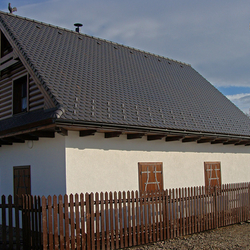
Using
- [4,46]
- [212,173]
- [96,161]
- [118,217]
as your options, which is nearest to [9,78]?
[4,46]

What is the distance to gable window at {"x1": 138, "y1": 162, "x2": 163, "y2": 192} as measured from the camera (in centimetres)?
958

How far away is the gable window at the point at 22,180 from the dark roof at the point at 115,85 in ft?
9.41

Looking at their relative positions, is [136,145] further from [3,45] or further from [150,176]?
[3,45]

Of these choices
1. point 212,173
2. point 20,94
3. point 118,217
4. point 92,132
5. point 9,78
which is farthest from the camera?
point 212,173

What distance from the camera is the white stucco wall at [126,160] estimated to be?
8219 millimetres

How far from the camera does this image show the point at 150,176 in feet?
32.1

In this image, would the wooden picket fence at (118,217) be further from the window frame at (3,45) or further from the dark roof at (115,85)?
the window frame at (3,45)

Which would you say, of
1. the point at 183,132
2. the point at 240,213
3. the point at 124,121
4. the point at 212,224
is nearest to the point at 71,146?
the point at 124,121

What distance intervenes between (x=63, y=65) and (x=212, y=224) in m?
6.81

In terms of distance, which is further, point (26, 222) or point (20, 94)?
point (20, 94)

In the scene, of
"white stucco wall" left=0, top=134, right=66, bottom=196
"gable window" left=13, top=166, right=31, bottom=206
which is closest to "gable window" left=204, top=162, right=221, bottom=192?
"white stucco wall" left=0, top=134, right=66, bottom=196

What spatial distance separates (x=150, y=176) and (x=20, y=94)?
5213 millimetres

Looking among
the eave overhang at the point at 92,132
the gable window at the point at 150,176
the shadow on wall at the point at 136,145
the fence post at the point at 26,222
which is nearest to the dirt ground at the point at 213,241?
the gable window at the point at 150,176

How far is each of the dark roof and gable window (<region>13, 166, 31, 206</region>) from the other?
2.87 m
